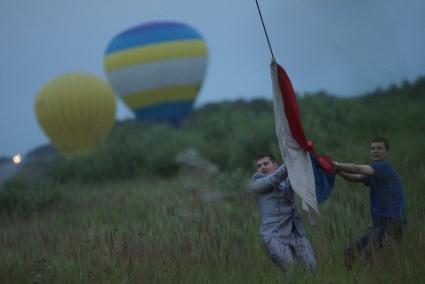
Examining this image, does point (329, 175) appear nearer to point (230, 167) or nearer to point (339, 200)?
point (339, 200)

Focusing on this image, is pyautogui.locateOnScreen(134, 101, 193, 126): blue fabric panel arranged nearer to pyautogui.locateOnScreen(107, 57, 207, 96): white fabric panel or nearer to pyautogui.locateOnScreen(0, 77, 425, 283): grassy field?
pyautogui.locateOnScreen(107, 57, 207, 96): white fabric panel

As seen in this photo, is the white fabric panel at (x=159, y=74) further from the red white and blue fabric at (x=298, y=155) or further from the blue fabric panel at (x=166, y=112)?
the red white and blue fabric at (x=298, y=155)

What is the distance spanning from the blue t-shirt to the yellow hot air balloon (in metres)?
30.5

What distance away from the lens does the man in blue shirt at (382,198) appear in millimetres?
5797

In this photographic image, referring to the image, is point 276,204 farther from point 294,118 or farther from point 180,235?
point 180,235

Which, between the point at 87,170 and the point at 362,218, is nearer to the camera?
the point at 362,218

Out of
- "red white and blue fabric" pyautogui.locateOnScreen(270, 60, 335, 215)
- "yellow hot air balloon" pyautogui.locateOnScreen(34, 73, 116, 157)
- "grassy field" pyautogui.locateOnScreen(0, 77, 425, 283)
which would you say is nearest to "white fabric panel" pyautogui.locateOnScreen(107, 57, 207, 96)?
"yellow hot air balloon" pyautogui.locateOnScreen(34, 73, 116, 157)

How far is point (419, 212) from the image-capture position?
7.54 m

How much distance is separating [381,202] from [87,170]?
23.7m

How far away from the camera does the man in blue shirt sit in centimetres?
580

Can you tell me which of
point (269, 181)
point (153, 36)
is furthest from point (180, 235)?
point (153, 36)

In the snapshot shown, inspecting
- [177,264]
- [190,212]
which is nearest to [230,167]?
[190,212]

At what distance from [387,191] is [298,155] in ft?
2.79

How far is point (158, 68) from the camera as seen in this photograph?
37875 mm
